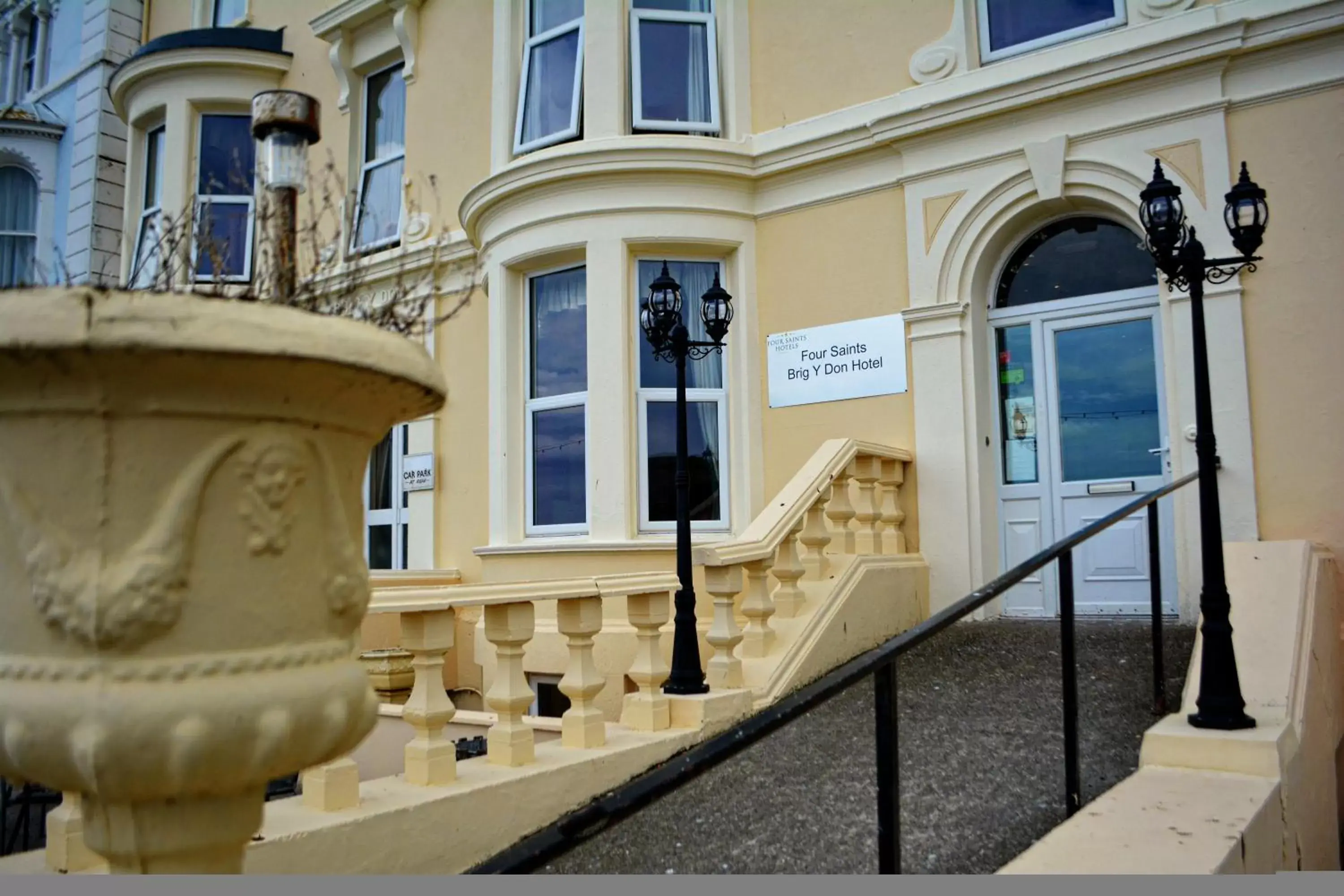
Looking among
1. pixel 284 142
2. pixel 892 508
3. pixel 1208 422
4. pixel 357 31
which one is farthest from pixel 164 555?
pixel 357 31

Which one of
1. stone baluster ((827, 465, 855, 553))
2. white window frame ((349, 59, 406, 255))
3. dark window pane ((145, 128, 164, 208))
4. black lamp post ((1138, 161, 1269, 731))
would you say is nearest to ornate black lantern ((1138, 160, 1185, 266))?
black lamp post ((1138, 161, 1269, 731))

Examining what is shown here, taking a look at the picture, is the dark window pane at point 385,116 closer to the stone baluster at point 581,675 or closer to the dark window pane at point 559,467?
the dark window pane at point 559,467

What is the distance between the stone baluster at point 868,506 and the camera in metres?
6.36

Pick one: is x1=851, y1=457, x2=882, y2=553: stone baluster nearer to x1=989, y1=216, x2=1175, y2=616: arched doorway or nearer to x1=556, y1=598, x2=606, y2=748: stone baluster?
x1=989, y1=216, x2=1175, y2=616: arched doorway

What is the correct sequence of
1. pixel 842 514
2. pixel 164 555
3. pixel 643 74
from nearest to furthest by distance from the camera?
pixel 164 555, pixel 842 514, pixel 643 74

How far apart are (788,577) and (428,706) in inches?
102

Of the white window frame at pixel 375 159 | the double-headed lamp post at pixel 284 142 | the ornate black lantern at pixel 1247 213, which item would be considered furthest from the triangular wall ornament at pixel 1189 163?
the white window frame at pixel 375 159

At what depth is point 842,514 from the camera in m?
6.21

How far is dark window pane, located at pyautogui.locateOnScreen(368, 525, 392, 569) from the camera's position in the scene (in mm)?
9750

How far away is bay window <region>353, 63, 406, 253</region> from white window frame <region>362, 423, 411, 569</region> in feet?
6.54

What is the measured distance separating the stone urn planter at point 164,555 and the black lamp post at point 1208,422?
307 cm

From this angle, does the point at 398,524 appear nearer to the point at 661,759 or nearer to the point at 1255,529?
A: the point at 661,759

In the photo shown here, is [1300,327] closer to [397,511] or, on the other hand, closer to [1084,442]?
[1084,442]

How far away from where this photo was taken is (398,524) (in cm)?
964
